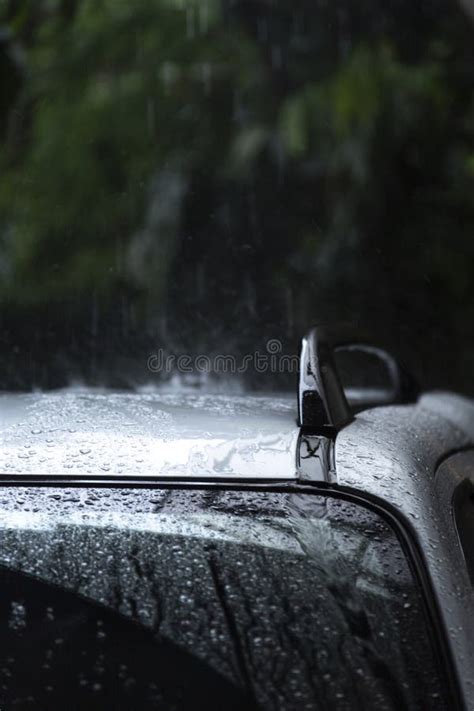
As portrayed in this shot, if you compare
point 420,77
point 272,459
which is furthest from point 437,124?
point 272,459

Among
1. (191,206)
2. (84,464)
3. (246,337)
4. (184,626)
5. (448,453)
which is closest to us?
(184,626)

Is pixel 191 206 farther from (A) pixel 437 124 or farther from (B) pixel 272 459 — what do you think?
(B) pixel 272 459

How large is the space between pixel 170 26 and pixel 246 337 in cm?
217

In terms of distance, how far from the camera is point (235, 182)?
7203 mm

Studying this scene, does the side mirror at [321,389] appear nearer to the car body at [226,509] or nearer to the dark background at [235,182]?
the car body at [226,509]

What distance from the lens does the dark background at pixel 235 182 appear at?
666cm

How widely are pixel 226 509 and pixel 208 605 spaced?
137 mm

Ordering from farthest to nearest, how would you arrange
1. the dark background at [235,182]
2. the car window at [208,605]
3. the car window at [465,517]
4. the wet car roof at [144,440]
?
the dark background at [235,182]
the car window at [465,517]
the wet car roof at [144,440]
the car window at [208,605]

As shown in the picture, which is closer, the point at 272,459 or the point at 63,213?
the point at 272,459

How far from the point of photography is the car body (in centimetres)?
142

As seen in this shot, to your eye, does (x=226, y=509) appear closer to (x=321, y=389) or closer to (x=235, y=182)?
(x=321, y=389)

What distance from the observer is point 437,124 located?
6.59 meters

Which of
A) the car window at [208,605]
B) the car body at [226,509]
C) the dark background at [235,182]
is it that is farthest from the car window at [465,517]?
the dark background at [235,182]

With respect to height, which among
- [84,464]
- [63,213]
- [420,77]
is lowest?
[63,213]
